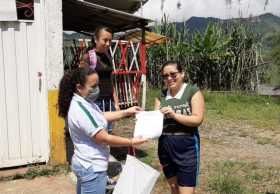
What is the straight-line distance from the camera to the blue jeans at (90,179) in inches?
114

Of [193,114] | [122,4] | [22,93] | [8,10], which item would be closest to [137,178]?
[193,114]

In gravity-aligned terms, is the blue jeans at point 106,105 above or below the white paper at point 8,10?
below

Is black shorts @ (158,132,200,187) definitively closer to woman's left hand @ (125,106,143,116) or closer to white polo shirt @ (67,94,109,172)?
woman's left hand @ (125,106,143,116)

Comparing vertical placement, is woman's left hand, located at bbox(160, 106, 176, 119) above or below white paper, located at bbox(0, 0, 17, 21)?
below

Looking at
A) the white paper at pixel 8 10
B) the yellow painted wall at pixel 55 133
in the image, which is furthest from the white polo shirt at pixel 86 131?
the white paper at pixel 8 10

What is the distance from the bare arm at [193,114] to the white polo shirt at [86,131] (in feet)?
2.22

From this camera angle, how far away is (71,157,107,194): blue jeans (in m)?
2.90

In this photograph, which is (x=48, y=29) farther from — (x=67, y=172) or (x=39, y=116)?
(x=67, y=172)

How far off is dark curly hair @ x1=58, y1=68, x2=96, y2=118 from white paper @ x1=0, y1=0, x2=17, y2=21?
10.5ft

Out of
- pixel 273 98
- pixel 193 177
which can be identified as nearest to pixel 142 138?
pixel 193 177

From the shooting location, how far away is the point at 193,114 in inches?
136

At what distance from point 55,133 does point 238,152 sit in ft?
11.5

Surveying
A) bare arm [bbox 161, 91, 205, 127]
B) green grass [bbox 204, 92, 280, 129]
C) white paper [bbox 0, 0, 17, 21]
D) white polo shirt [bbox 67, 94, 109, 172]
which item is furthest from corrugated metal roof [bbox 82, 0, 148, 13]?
white polo shirt [bbox 67, 94, 109, 172]

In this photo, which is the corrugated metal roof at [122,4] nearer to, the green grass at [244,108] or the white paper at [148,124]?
the green grass at [244,108]
